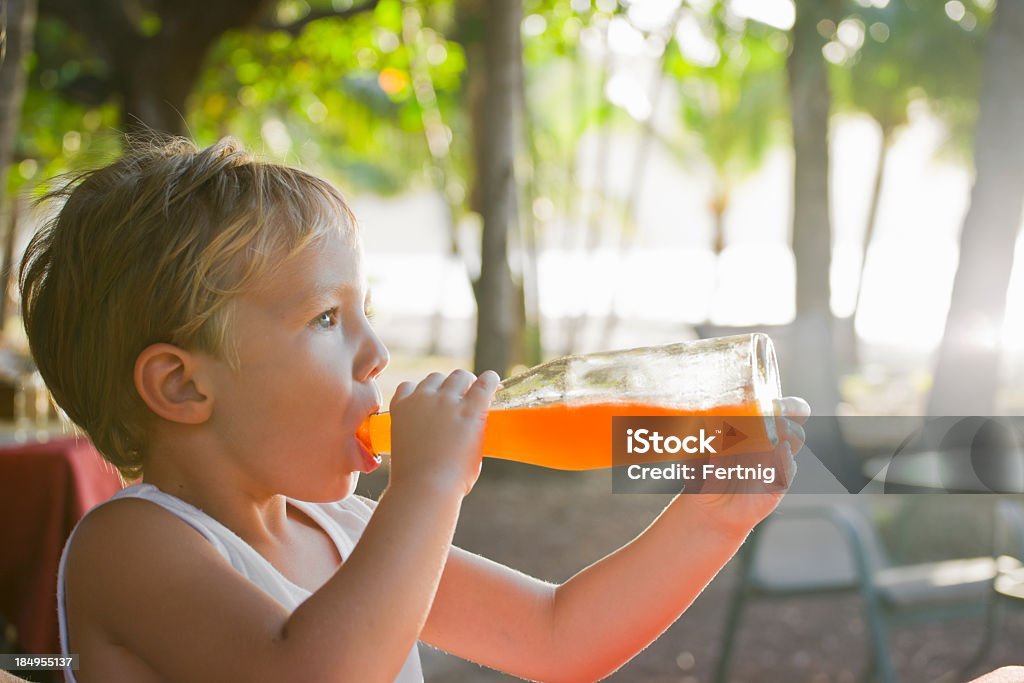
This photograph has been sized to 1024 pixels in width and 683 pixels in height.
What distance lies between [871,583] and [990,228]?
249 centimetres

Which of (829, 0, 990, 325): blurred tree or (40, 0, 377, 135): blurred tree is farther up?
(829, 0, 990, 325): blurred tree

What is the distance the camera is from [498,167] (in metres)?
7.20

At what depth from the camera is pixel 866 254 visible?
77.5 feet

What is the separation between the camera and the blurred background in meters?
5.21

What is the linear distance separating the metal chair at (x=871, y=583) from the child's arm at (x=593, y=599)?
2.33 meters

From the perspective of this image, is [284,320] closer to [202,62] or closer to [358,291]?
[358,291]

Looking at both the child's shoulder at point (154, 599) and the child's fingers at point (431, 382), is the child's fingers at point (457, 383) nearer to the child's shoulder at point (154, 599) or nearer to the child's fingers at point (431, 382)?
the child's fingers at point (431, 382)

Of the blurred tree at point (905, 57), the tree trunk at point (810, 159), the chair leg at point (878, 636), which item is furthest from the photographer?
the blurred tree at point (905, 57)

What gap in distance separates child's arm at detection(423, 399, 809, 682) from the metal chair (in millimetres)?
2329

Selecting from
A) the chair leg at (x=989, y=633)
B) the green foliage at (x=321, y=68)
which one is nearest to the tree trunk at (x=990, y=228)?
the chair leg at (x=989, y=633)

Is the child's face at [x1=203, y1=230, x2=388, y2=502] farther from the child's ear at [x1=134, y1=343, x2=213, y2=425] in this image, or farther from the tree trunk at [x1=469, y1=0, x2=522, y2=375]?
the tree trunk at [x1=469, y1=0, x2=522, y2=375]

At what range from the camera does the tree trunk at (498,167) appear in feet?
23.6

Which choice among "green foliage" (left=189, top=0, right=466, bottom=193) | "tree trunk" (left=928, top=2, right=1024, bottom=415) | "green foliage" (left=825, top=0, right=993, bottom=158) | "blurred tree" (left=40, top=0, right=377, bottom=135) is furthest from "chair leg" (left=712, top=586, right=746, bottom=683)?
"green foliage" (left=825, top=0, right=993, bottom=158)

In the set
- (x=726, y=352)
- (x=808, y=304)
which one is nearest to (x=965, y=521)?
(x=808, y=304)
